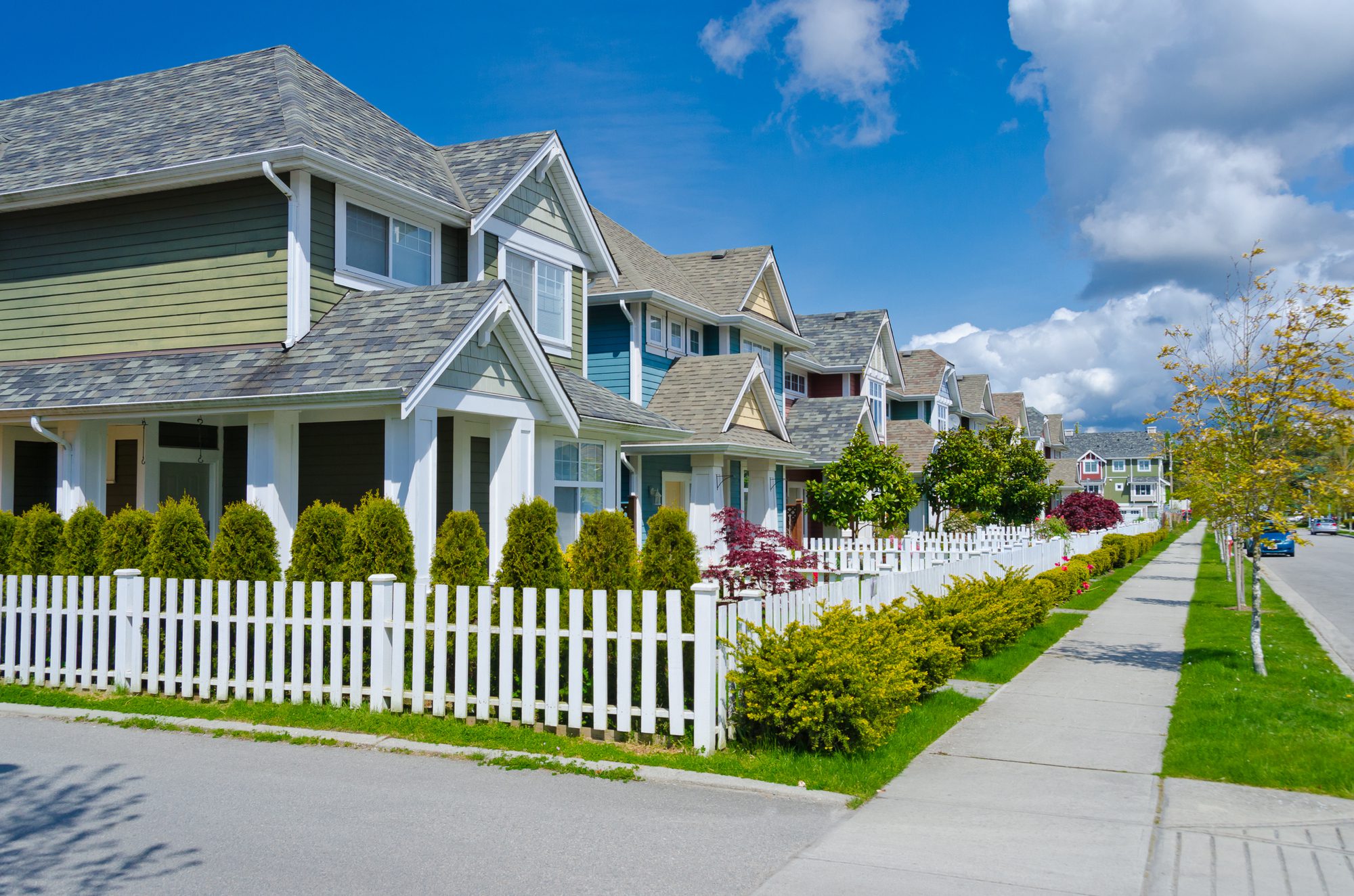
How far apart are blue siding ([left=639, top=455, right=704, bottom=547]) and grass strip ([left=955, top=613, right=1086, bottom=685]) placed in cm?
848

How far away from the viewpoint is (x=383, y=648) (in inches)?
347

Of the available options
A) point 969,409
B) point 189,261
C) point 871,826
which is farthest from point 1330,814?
point 969,409

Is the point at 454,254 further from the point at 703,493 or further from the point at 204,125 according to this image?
the point at 703,493

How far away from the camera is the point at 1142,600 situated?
21.7 metres

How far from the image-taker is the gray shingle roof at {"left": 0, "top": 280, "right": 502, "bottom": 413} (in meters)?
11.7

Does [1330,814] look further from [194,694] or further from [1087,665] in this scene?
[194,694]

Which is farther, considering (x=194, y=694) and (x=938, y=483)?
(x=938, y=483)

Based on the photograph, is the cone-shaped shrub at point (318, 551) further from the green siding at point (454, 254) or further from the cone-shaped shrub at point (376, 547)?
the green siding at point (454, 254)

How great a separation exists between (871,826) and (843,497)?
21.3 m

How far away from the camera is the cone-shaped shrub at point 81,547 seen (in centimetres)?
1051

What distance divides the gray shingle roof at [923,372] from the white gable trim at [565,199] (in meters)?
29.8

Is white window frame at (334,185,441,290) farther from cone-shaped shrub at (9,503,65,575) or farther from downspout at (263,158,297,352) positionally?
cone-shaped shrub at (9,503,65,575)

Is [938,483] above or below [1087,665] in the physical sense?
above

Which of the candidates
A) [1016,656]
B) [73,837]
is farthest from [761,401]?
[73,837]
